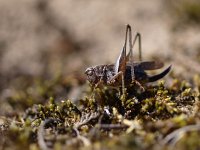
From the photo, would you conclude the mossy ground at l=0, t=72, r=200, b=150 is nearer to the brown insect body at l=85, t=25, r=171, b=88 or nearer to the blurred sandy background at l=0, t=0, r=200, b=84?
the brown insect body at l=85, t=25, r=171, b=88

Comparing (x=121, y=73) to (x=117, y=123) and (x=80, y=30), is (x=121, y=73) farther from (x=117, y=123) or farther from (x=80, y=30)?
(x=80, y=30)

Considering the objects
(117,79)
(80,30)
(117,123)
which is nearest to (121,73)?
(117,79)

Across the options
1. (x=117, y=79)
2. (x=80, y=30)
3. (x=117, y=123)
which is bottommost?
(x=117, y=123)

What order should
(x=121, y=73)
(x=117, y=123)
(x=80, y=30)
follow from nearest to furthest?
(x=117, y=123)
(x=121, y=73)
(x=80, y=30)

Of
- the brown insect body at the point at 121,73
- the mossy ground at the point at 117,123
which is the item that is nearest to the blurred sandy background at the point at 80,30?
the brown insect body at the point at 121,73

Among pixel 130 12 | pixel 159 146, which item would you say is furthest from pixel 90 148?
pixel 130 12

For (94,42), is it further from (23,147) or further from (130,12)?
(23,147)

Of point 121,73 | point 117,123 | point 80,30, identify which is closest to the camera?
point 117,123
